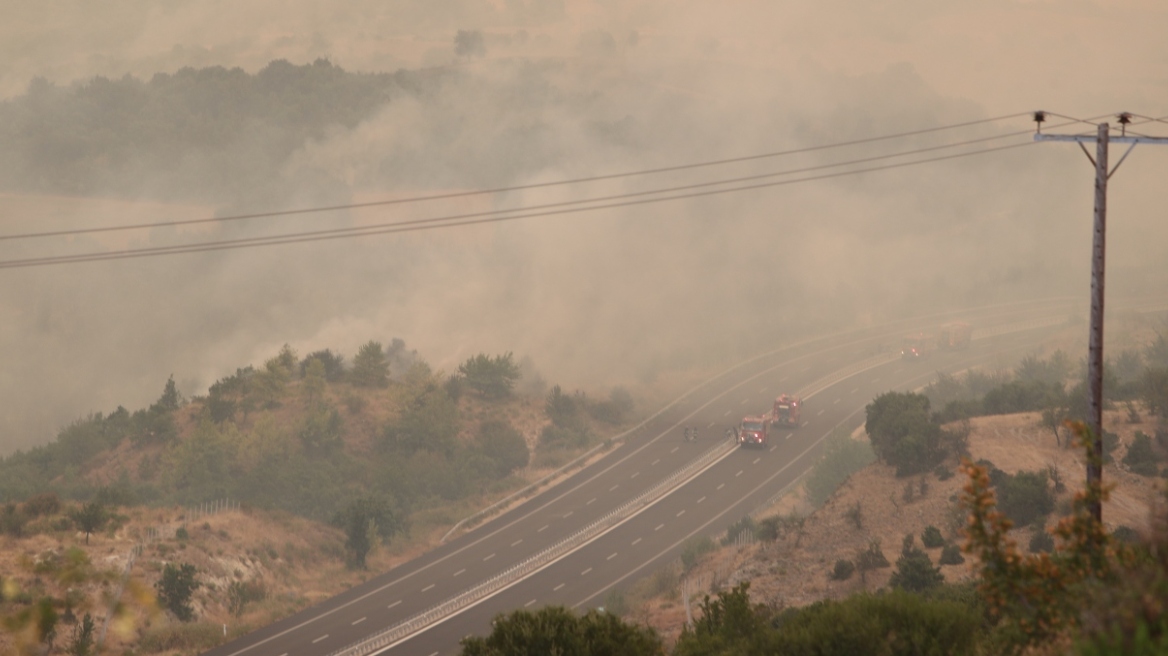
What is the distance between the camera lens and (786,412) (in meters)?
124

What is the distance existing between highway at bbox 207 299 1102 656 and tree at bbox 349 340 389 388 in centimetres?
3610

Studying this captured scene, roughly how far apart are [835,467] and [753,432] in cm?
1650

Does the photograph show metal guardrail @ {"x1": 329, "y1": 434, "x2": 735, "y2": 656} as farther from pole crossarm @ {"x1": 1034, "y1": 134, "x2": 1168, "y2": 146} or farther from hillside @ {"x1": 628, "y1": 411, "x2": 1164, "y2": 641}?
pole crossarm @ {"x1": 1034, "y1": 134, "x2": 1168, "y2": 146}

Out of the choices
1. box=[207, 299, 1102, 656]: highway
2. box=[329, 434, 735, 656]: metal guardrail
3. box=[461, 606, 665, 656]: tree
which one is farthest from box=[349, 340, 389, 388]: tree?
box=[461, 606, 665, 656]: tree

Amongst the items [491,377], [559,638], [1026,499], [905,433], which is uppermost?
[491,377]

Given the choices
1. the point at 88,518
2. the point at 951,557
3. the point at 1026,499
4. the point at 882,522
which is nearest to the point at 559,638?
the point at 951,557

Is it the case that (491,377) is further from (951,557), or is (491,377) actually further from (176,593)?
(951,557)

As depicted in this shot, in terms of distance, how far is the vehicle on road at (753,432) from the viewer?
115125 mm

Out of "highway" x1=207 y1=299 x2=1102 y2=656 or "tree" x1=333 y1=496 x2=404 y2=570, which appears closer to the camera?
"highway" x1=207 y1=299 x2=1102 y2=656

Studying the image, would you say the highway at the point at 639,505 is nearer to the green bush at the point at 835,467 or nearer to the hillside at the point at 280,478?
the green bush at the point at 835,467

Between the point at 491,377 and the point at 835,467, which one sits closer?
the point at 835,467

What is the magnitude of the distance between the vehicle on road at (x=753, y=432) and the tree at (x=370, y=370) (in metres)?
49.7

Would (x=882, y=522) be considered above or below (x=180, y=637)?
below

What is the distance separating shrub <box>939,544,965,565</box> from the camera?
5569 cm
